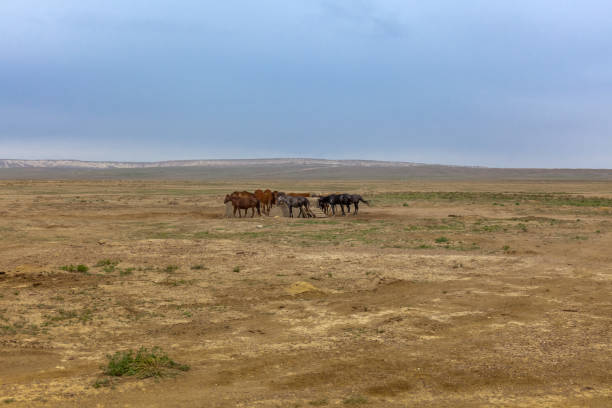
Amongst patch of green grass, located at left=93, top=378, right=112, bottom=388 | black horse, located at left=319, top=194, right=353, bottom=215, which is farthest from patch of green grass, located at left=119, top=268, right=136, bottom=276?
black horse, located at left=319, top=194, right=353, bottom=215

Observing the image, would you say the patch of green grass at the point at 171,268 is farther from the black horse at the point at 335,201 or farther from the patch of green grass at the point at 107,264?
the black horse at the point at 335,201

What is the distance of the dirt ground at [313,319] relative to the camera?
6.09 meters

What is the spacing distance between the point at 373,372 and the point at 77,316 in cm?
550

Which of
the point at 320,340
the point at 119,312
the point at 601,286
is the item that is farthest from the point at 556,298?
the point at 119,312

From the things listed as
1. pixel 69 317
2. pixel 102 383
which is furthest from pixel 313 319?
pixel 69 317

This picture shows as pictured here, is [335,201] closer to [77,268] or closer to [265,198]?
[265,198]

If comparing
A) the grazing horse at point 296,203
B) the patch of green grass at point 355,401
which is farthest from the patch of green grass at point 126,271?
the grazing horse at point 296,203

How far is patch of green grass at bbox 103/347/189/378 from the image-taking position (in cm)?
646

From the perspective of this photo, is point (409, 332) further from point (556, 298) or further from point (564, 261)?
point (564, 261)

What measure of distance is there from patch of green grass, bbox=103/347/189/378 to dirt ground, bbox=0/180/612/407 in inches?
5.5

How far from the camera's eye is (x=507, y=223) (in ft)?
80.3

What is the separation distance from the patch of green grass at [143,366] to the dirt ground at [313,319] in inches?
5.5

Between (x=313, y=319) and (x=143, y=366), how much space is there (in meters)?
3.39

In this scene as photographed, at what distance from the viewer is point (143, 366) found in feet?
21.5
